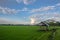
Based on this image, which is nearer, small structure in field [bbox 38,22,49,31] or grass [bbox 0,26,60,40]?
grass [bbox 0,26,60,40]

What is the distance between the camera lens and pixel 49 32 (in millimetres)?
6293

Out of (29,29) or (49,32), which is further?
(29,29)

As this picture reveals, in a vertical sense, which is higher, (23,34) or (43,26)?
(43,26)

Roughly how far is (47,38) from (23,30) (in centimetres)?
94

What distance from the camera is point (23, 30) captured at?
Result: 6.46 m

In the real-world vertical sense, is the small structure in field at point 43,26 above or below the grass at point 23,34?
above

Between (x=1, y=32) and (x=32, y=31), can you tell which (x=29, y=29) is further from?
(x=1, y=32)

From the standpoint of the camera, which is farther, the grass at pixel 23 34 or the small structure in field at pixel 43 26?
the small structure in field at pixel 43 26

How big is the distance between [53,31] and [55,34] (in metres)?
0.29

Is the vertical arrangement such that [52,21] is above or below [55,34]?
above

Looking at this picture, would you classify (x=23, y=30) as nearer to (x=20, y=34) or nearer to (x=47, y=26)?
(x=20, y=34)

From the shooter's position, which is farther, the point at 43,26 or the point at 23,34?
the point at 43,26

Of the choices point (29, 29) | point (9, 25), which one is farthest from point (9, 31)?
point (29, 29)

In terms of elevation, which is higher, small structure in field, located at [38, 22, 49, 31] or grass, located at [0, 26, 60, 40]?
small structure in field, located at [38, 22, 49, 31]
